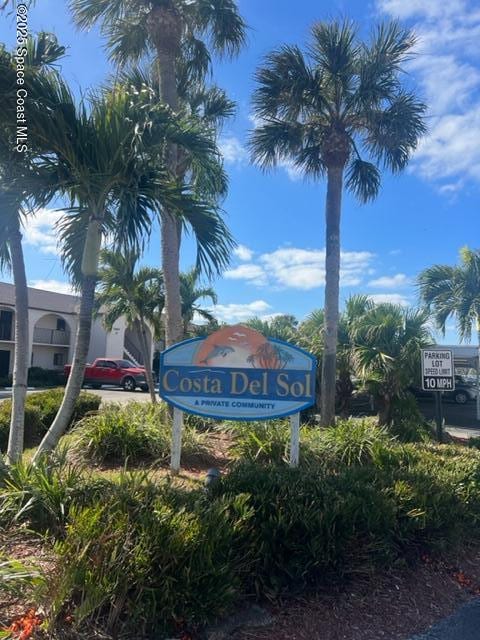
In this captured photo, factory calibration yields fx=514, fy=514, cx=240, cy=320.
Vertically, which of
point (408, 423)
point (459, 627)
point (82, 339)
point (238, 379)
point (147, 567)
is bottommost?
point (459, 627)

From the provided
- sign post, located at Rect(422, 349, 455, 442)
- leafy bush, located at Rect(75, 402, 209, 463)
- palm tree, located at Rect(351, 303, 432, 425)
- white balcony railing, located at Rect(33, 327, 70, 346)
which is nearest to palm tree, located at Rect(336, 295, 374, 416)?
palm tree, located at Rect(351, 303, 432, 425)

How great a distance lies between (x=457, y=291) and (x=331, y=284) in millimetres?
10766

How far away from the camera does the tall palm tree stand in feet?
30.2

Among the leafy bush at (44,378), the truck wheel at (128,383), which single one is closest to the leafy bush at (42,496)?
the truck wheel at (128,383)

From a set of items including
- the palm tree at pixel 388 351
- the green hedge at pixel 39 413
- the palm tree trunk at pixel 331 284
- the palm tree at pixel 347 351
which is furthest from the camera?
the palm tree at pixel 347 351

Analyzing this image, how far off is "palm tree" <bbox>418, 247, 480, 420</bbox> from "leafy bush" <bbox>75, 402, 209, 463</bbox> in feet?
47.8

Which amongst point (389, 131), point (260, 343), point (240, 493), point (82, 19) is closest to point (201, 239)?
point (260, 343)

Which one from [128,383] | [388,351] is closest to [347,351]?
[388,351]

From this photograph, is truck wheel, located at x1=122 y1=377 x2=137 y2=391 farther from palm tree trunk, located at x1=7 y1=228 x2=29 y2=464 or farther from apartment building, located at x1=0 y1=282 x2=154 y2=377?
palm tree trunk, located at x1=7 y1=228 x2=29 y2=464

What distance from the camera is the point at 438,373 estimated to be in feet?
29.9

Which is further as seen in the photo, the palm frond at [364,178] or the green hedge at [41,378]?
the green hedge at [41,378]

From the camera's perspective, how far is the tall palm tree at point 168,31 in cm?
922

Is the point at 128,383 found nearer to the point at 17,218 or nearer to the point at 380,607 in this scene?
the point at 17,218

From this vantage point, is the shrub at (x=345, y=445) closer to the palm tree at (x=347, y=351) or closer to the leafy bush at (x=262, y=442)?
the leafy bush at (x=262, y=442)
